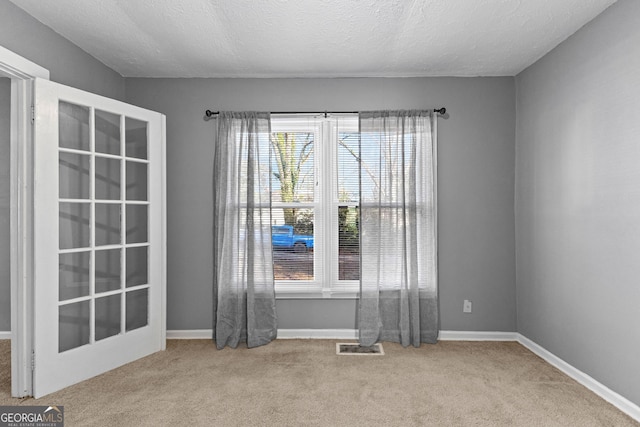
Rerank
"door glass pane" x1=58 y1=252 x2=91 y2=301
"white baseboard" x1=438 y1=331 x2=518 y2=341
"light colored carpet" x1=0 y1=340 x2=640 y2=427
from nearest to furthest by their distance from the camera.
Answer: "light colored carpet" x1=0 y1=340 x2=640 y2=427, "door glass pane" x1=58 y1=252 x2=91 y2=301, "white baseboard" x1=438 y1=331 x2=518 y2=341

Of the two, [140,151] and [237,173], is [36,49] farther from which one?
[237,173]

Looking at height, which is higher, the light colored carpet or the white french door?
the white french door

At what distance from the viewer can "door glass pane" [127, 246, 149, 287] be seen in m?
3.24

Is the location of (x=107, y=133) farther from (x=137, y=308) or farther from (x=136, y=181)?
(x=137, y=308)

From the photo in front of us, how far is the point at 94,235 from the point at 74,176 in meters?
0.46

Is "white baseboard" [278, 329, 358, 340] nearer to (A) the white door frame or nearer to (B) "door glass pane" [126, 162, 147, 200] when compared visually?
(B) "door glass pane" [126, 162, 147, 200]

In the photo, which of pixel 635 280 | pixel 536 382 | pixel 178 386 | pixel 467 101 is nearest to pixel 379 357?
pixel 536 382

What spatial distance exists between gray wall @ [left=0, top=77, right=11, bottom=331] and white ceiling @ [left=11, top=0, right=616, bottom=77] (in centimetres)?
122

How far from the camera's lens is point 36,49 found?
2.69 meters

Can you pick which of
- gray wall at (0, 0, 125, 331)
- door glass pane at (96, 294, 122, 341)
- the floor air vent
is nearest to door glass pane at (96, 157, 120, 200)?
gray wall at (0, 0, 125, 331)

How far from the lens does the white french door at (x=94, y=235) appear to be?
2.63m

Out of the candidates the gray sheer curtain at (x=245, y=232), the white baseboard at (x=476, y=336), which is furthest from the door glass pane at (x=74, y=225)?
the white baseboard at (x=476, y=336)

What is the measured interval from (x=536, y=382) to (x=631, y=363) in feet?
2.12

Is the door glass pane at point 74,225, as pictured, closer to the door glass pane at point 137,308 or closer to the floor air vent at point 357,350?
the door glass pane at point 137,308
